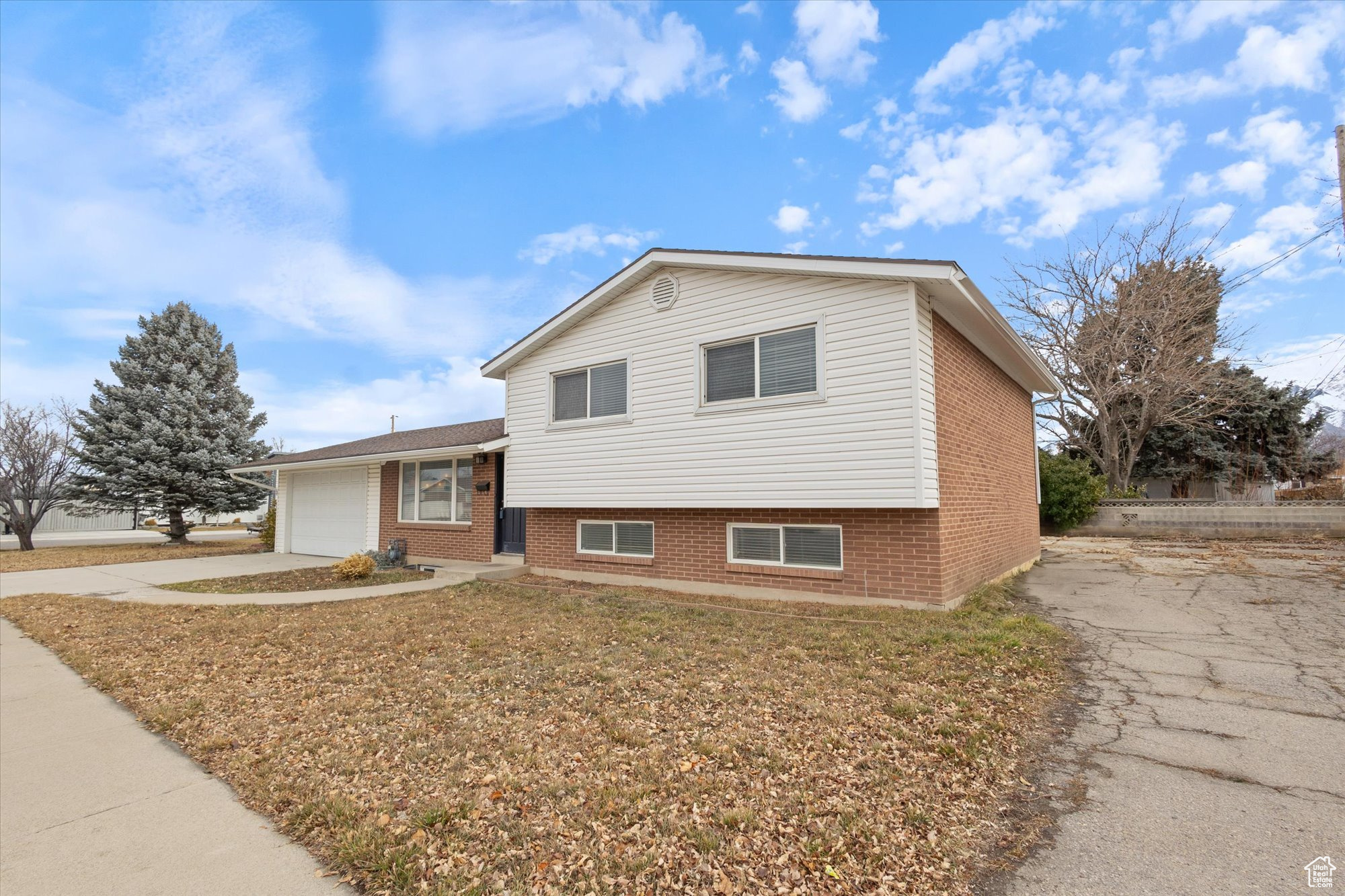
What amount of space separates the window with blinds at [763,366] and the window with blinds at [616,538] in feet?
9.12

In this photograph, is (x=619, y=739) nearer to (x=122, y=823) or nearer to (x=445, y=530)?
(x=122, y=823)

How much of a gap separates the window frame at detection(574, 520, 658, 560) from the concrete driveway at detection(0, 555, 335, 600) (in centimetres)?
719

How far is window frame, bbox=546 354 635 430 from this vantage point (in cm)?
980

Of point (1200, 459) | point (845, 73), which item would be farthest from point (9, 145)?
point (1200, 459)

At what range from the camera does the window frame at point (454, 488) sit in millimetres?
13109

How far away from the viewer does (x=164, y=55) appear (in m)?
9.56

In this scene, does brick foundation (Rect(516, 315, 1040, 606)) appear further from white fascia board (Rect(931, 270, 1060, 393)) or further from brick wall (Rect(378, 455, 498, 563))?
brick wall (Rect(378, 455, 498, 563))

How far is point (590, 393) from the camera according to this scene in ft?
34.3

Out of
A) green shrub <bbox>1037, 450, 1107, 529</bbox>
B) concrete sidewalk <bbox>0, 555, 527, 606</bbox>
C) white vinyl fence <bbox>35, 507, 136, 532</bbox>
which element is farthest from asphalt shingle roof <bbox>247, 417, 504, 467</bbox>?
white vinyl fence <bbox>35, 507, 136, 532</bbox>

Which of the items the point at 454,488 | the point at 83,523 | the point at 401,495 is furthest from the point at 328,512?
the point at 83,523

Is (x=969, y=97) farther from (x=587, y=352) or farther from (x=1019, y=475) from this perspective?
(x=587, y=352)

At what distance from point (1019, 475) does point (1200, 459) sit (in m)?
19.8

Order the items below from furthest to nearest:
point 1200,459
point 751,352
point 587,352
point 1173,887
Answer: point 1200,459, point 587,352, point 751,352, point 1173,887

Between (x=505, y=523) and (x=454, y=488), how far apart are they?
5.54 ft
